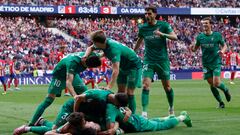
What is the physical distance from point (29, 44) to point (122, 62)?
125 ft

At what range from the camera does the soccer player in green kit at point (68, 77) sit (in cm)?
1183

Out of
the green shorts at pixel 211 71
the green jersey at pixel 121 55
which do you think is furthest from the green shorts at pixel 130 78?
the green shorts at pixel 211 71

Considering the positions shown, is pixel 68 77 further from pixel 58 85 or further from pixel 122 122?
pixel 122 122

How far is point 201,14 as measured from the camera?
66188mm

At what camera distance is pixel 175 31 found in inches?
2440

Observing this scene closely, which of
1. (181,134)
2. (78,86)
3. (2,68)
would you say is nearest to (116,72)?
(78,86)

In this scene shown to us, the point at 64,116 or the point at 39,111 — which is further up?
the point at 64,116

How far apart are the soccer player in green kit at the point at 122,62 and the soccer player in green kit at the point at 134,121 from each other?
2.73 ft

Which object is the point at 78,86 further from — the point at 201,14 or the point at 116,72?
the point at 201,14

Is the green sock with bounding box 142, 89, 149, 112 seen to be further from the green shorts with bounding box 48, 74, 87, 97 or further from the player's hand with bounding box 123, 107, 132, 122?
the player's hand with bounding box 123, 107, 132, 122

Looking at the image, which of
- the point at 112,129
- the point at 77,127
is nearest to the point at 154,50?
the point at 112,129

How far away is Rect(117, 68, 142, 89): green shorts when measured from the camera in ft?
43.3

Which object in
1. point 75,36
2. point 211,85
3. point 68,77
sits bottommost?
point 75,36

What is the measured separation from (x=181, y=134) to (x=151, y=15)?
4.18 metres
